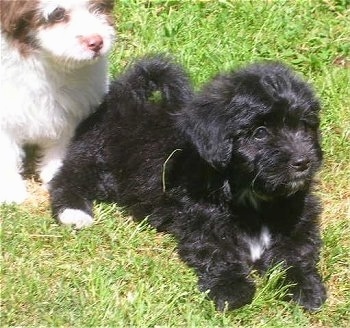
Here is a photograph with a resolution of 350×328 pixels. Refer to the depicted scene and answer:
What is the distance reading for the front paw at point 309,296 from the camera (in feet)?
13.9

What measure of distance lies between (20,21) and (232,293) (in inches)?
76.1

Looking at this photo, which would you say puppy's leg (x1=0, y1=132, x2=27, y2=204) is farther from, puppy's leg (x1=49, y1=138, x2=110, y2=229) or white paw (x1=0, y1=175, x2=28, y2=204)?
puppy's leg (x1=49, y1=138, x2=110, y2=229)

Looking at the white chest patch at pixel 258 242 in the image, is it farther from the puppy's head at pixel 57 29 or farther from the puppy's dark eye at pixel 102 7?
the puppy's dark eye at pixel 102 7

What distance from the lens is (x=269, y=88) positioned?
13.4ft

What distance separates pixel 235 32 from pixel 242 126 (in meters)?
2.56

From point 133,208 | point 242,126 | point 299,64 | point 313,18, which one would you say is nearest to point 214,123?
point 242,126

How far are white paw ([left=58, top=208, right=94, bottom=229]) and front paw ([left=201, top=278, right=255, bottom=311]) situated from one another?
3.13 ft

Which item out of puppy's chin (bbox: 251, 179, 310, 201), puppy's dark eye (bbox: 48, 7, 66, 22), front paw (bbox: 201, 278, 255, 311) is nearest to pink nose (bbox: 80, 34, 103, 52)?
puppy's dark eye (bbox: 48, 7, 66, 22)

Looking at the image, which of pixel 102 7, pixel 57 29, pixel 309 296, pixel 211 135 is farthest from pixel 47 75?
pixel 309 296

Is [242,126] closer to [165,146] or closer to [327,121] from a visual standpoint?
[165,146]

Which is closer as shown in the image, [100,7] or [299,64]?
[100,7]

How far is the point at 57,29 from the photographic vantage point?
4.57 m

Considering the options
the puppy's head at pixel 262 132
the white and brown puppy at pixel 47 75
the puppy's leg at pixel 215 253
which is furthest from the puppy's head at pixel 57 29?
the puppy's leg at pixel 215 253

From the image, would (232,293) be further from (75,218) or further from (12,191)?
(12,191)
